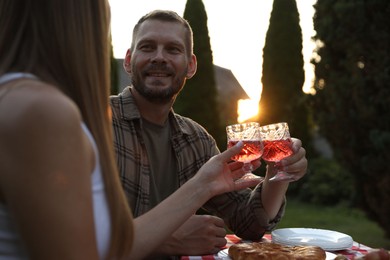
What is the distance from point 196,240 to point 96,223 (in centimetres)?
114

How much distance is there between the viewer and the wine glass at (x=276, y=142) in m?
2.29

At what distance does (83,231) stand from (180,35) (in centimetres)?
229

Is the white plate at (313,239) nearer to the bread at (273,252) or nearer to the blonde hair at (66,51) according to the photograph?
the bread at (273,252)

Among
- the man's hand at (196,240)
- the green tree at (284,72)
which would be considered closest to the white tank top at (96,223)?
the man's hand at (196,240)

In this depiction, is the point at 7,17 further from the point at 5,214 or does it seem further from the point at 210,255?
the point at 210,255

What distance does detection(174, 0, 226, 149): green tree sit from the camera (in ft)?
42.6

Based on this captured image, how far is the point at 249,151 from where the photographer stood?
218 centimetres

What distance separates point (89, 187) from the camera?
1.02m

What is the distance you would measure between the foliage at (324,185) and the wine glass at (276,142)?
11.2m

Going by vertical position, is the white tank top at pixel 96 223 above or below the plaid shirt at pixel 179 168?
above

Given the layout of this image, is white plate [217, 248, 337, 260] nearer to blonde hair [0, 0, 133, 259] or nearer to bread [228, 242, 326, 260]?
bread [228, 242, 326, 260]

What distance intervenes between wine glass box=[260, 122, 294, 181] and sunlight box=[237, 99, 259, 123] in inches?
530

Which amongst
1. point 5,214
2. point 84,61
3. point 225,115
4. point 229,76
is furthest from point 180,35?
point 229,76

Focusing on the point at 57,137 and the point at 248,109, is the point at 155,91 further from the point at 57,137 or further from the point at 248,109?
the point at 248,109
